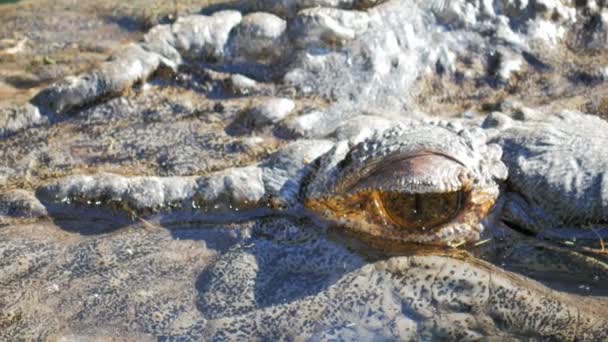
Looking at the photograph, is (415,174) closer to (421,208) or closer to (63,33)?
(421,208)

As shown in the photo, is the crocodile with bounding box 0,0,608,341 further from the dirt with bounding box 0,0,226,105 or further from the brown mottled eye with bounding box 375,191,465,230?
the dirt with bounding box 0,0,226,105

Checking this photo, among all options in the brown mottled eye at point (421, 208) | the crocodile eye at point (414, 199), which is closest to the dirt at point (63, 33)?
the crocodile eye at point (414, 199)

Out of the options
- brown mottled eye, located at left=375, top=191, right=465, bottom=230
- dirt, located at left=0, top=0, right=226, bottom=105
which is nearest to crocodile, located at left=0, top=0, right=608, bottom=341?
brown mottled eye, located at left=375, top=191, right=465, bottom=230

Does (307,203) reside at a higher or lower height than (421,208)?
lower

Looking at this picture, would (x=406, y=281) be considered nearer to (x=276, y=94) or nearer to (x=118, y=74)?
(x=276, y=94)

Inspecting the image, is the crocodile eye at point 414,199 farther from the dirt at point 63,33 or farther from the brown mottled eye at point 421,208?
the dirt at point 63,33

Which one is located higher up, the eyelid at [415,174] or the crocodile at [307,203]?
the eyelid at [415,174]

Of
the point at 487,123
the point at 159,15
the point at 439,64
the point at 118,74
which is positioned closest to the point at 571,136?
the point at 487,123

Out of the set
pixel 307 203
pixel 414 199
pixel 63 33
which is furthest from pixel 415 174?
pixel 63 33
